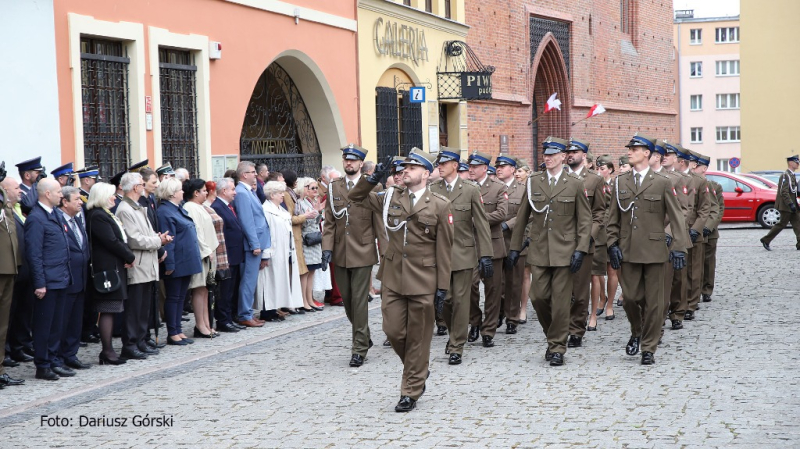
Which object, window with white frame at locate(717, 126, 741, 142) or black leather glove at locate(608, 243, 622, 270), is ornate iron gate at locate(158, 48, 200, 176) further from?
window with white frame at locate(717, 126, 741, 142)

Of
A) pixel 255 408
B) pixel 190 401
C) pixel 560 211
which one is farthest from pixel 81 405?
pixel 560 211

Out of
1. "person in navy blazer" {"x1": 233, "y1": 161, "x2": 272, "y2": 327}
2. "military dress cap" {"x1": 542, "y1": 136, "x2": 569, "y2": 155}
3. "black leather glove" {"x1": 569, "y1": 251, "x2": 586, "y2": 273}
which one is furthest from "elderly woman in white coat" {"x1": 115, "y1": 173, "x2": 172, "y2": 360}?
"black leather glove" {"x1": 569, "y1": 251, "x2": 586, "y2": 273}

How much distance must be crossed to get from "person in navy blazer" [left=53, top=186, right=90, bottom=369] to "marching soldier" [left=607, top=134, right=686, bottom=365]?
464 cm

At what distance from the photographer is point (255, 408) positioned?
7.71 m

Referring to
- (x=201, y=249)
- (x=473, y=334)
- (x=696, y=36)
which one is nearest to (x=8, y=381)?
(x=201, y=249)

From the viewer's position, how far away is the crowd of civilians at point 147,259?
9.14 meters

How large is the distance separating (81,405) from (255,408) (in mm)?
1325

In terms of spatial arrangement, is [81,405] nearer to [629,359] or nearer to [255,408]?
[255,408]

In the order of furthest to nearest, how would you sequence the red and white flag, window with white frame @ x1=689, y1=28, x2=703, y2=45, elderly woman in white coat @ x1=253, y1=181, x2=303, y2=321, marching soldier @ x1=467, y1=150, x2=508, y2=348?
window with white frame @ x1=689, y1=28, x2=703, y2=45 < the red and white flag < elderly woman in white coat @ x1=253, y1=181, x2=303, y2=321 < marching soldier @ x1=467, y1=150, x2=508, y2=348

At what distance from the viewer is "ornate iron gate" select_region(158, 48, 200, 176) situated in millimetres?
14773

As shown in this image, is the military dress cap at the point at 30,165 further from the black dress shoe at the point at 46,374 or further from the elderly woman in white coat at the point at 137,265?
the black dress shoe at the point at 46,374

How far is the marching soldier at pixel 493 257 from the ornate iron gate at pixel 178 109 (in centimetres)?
513

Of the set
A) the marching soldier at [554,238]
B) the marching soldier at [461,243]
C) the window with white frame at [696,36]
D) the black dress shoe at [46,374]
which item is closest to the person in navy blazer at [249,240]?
the marching soldier at [461,243]

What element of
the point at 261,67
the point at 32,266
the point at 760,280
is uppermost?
the point at 261,67
